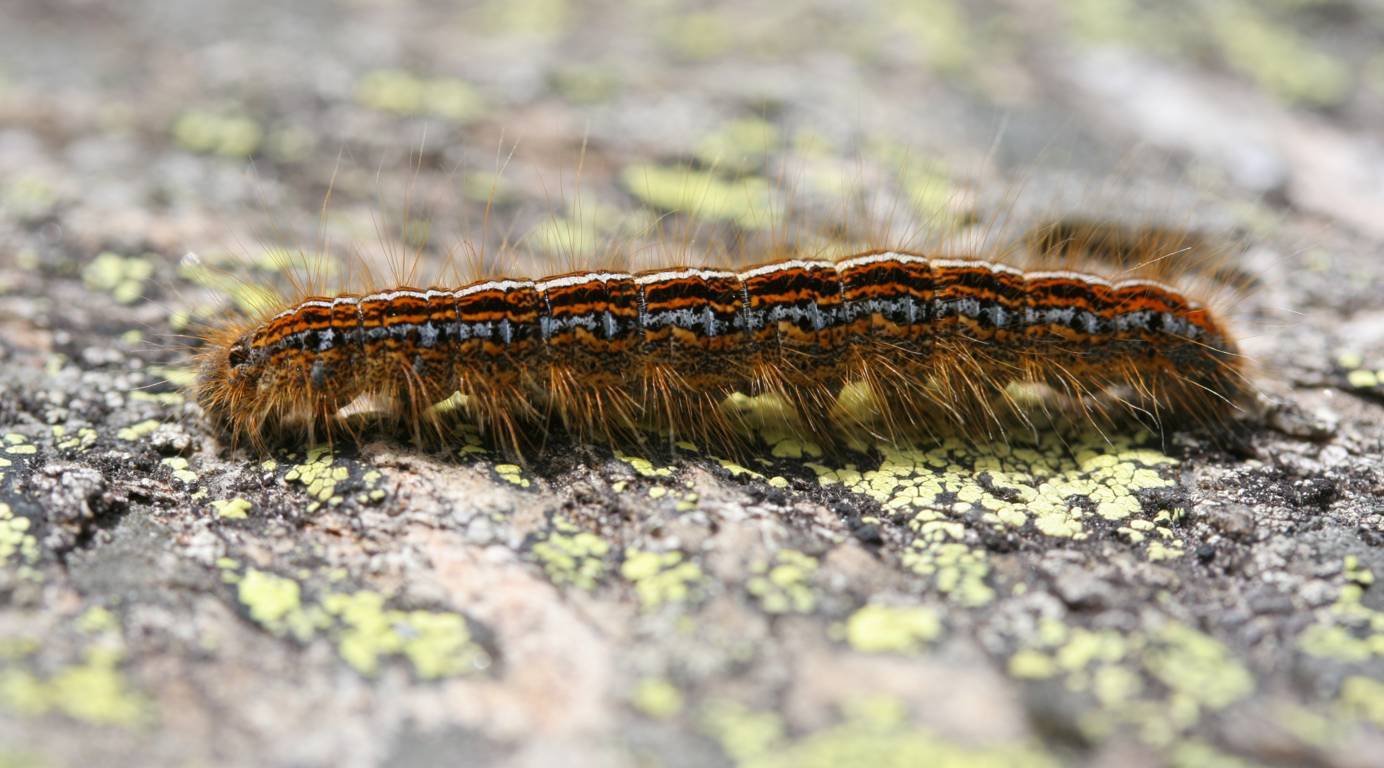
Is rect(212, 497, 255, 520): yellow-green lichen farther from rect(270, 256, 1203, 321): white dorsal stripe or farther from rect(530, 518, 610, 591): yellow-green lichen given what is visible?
rect(530, 518, 610, 591): yellow-green lichen

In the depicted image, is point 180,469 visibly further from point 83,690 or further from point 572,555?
point 572,555

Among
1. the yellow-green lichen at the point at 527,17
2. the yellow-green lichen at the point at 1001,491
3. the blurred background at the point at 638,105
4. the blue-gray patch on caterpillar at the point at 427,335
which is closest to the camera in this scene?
the yellow-green lichen at the point at 1001,491

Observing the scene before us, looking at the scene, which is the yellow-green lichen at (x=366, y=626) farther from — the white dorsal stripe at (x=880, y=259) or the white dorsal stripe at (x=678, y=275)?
the white dorsal stripe at (x=880, y=259)

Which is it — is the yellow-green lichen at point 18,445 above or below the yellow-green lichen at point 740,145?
below

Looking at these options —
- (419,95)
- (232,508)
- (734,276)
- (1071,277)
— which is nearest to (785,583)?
(734,276)

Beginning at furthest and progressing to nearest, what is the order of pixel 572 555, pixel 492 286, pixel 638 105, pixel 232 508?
pixel 638 105 < pixel 492 286 < pixel 232 508 < pixel 572 555

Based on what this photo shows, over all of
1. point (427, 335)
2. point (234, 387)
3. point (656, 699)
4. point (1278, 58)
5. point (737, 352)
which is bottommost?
point (656, 699)

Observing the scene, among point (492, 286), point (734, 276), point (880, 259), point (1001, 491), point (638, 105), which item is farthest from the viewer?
point (638, 105)

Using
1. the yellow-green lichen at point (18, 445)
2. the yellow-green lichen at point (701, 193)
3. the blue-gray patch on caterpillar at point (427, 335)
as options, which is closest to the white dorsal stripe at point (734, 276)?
the blue-gray patch on caterpillar at point (427, 335)
